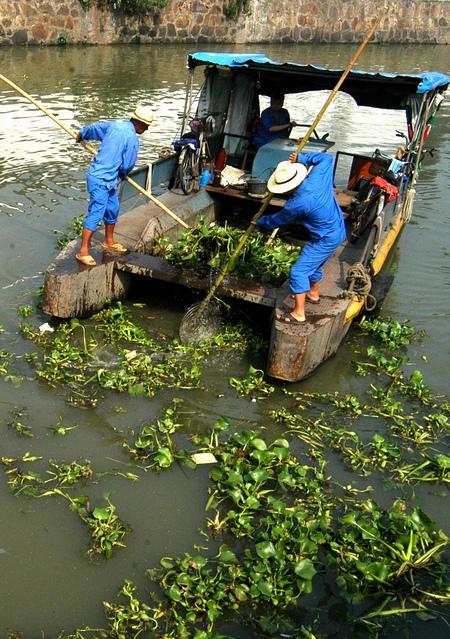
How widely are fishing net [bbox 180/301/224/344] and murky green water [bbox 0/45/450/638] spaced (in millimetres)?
394

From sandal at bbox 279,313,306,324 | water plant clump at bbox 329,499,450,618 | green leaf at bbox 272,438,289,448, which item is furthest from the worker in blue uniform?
water plant clump at bbox 329,499,450,618

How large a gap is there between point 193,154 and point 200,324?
368cm

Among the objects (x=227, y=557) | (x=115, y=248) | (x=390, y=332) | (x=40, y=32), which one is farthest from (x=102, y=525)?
(x=40, y=32)

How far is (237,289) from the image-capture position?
21.3ft

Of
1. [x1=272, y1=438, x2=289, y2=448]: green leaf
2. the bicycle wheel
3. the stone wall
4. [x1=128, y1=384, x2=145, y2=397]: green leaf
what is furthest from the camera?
the stone wall

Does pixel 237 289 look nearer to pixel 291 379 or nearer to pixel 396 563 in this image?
pixel 291 379

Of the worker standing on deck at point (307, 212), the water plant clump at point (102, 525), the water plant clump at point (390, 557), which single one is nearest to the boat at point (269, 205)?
the worker standing on deck at point (307, 212)

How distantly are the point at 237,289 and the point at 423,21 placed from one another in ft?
109

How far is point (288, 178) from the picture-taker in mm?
5688

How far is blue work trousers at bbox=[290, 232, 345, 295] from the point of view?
19.6ft

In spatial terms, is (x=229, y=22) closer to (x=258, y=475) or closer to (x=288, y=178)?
(x=288, y=178)

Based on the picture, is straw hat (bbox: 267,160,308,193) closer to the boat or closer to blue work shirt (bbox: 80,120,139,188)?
the boat

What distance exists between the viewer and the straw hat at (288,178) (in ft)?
18.7

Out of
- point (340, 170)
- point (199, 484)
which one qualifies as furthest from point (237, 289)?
point (340, 170)
